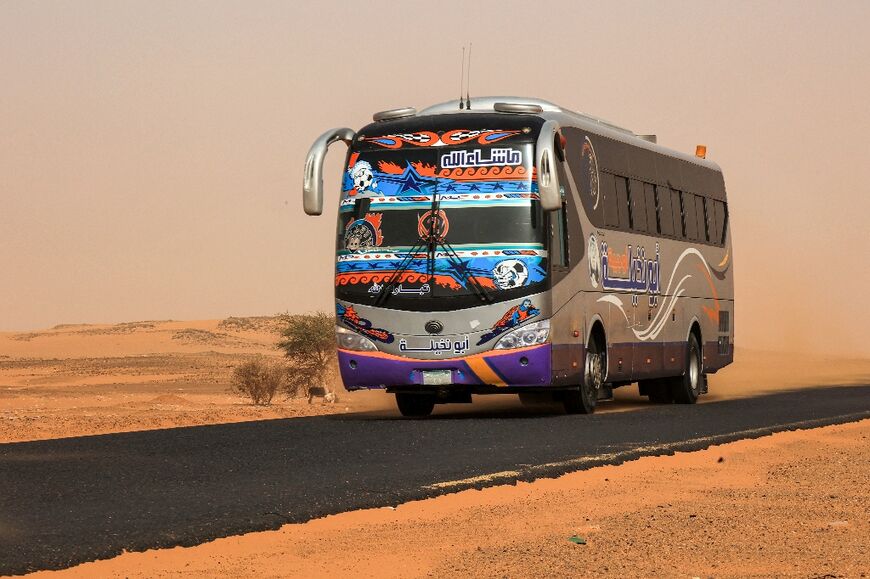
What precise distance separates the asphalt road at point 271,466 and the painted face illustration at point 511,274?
185cm

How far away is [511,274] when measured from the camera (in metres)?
21.7

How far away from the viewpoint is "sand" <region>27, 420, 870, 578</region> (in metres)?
9.59

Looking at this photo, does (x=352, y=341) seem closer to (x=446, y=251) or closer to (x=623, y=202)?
(x=446, y=251)

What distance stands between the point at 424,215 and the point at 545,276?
1828mm

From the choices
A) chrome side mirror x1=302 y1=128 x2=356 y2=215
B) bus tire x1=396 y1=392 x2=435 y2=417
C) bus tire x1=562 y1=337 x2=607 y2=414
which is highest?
chrome side mirror x1=302 y1=128 x2=356 y2=215

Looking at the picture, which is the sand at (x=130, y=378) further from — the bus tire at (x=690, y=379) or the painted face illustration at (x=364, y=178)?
the bus tire at (x=690, y=379)

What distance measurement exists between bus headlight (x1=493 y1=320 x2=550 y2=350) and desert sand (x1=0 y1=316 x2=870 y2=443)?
220 inches

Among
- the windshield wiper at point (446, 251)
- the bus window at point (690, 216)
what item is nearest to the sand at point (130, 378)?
the windshield wiper at point (446, 251)

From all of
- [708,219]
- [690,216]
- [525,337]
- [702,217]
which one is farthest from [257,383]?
[525,337]

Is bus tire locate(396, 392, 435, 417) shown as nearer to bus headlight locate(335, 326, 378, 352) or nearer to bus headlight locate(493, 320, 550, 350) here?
bus headlight locate(335, 326, 378, 352)

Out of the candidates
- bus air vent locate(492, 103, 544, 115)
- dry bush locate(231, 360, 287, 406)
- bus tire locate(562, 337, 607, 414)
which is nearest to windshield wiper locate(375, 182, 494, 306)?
bus air vent locate(492, 103, 544, 115)

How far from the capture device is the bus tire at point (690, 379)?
2962 cm

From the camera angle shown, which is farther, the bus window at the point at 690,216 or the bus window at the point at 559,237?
the bus window at the point at 690,216

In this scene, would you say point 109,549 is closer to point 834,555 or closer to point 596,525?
point 596,525
